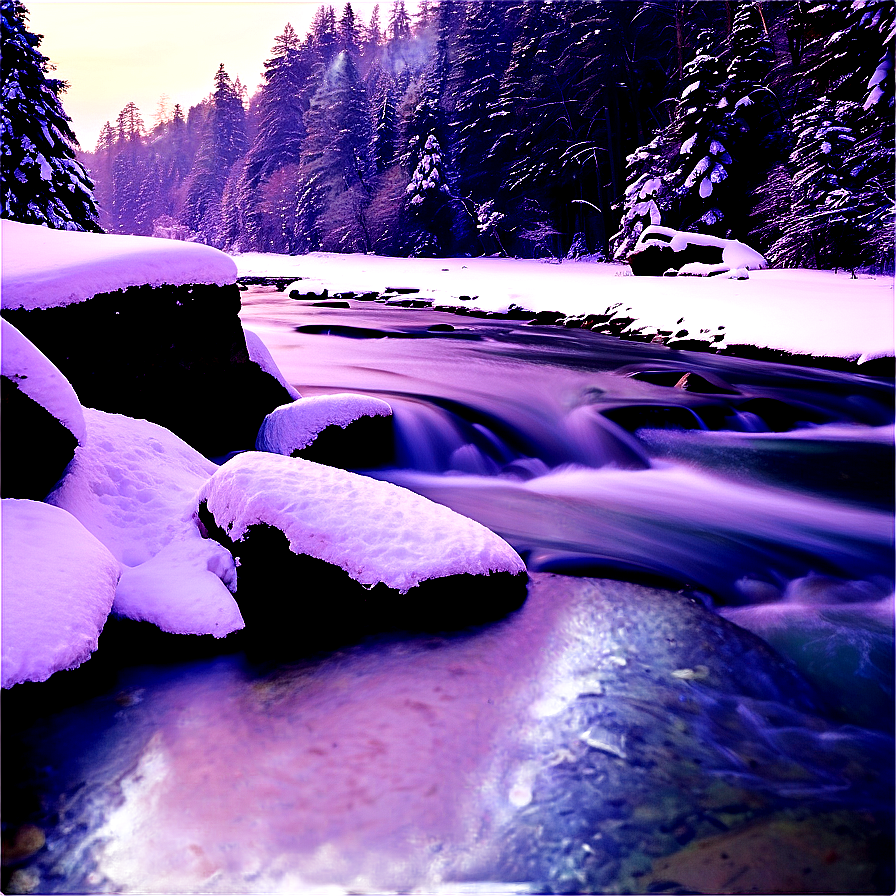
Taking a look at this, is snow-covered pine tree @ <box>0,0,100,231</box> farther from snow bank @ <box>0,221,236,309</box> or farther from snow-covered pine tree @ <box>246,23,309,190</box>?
snow-covered pine tree @ <box>246,23,309,190</box>

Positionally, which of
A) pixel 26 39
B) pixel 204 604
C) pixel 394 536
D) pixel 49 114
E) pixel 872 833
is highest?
pixel 26 39

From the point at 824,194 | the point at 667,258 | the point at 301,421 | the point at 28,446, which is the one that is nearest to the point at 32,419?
the point at 28,446

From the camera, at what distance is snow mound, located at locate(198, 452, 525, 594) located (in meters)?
3.74

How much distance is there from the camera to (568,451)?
23.8ft

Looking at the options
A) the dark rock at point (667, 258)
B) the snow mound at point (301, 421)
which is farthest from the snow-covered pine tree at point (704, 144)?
the snow mound at point (301, 421)

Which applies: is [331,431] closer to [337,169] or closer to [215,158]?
[337,169]

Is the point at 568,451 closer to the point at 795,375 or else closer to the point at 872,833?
the point at 795,375

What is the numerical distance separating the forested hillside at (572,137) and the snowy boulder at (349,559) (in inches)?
486

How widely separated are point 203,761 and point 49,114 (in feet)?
65.0

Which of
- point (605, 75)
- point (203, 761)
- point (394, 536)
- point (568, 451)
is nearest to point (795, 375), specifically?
point (568, 451)

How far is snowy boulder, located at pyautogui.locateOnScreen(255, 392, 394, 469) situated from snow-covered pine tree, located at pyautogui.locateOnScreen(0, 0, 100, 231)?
13854 mm

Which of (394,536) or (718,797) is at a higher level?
(394,536)

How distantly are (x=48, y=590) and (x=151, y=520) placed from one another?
3.75 feet

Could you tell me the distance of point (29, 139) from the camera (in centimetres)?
1661
